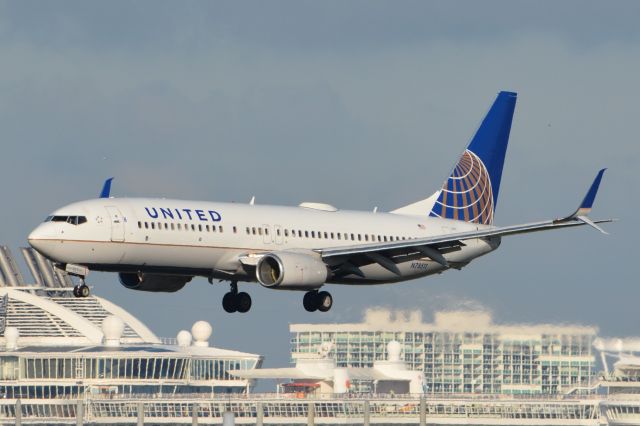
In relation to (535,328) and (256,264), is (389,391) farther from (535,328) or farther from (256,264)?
(256,264)

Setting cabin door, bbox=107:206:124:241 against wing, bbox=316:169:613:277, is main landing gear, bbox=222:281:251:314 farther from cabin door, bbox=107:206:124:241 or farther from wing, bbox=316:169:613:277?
cabin door, bbox=107:206:124:241

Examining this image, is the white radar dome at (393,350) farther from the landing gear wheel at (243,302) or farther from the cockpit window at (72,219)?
the cockpit window at (72,219)

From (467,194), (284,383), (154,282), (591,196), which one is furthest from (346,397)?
(591,196)

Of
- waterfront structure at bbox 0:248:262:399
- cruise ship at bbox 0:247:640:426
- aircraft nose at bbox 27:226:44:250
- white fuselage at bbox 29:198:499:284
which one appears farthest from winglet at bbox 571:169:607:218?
waterfront structure at bbox 0:248:262:399

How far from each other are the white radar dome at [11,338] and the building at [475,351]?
27108 mm

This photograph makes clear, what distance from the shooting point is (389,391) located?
170500 millimetres

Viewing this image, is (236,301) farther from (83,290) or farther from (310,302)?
(83,290)

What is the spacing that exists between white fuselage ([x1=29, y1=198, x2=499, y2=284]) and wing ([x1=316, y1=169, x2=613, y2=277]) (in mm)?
927

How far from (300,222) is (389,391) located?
98.3 meters

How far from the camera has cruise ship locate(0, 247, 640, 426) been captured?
15100 cm

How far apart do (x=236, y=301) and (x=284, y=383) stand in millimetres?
102825

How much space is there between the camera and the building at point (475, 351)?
10056 cm

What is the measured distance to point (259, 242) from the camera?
71.7 meters

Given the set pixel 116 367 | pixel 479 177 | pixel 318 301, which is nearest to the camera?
pixel 318 301
